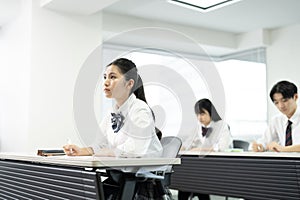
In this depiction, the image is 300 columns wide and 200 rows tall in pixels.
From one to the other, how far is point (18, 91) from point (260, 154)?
2892mm

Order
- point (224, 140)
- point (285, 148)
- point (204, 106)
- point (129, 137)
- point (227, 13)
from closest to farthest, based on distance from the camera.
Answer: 1. point (129, 137)
2. point (204, 106)
3. point (285, 148)
4. point (224, 140)
5. point (227, 13)

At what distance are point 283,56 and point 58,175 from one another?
488cm

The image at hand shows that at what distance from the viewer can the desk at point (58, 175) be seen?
68.6 inches

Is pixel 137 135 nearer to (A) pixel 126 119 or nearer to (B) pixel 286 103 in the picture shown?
(A) pixel 126 119

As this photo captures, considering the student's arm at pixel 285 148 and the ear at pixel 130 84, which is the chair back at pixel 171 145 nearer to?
the ear at pixel 130 84

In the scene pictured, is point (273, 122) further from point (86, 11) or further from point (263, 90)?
point (263, 90)

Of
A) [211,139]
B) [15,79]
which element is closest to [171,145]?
[211,139]

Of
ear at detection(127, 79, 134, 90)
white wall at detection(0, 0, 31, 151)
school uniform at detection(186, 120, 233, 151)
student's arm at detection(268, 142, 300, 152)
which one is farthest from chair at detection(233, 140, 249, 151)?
ear at detection(127, 79, 134, 90)

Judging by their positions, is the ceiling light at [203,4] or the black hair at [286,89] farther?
the ceiling light at [203,4]

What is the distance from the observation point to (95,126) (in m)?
1.82

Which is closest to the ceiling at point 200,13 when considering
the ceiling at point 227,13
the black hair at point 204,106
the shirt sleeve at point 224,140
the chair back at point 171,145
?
the ceiling at point 227,13

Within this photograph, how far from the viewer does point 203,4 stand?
4957 millimetres

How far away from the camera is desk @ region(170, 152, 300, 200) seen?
8.48ft

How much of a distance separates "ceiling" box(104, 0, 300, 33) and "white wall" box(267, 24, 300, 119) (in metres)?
0.15
